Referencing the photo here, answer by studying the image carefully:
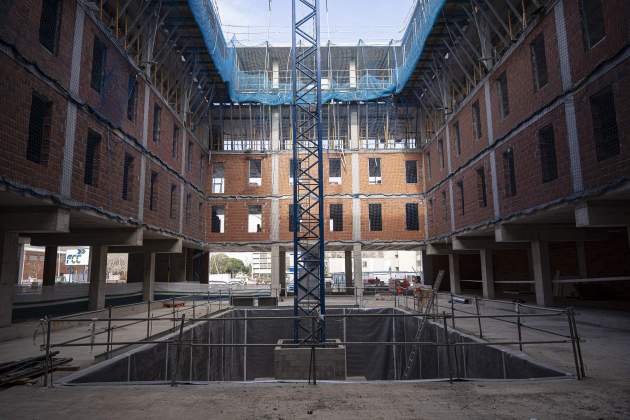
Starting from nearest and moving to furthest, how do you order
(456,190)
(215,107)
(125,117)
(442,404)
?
(442,404)
(125,117)
(456,190)
(215,107)

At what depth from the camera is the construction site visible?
7352 mm

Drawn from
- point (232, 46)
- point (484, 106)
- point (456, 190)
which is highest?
point (232, 46)

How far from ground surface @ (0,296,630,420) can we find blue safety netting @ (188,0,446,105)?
65.4ft

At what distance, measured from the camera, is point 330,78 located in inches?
1213

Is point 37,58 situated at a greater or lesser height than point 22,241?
greater

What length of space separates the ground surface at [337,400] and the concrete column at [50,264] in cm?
1728

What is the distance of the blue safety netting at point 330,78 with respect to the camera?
79.6 ft

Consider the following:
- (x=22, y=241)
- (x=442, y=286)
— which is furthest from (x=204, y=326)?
(x=442, y=286)

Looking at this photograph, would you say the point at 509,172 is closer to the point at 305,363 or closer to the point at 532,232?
the point at 532,232

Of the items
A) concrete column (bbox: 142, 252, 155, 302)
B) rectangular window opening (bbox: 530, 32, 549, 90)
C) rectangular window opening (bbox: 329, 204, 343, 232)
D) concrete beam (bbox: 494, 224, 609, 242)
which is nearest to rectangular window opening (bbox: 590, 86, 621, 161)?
rectangular window opening (bbox: 530, 32, 549, 90)

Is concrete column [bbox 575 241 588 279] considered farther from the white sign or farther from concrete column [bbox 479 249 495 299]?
the white sign

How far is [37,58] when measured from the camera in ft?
37.0

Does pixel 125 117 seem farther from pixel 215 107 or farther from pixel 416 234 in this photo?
pixel 416 234

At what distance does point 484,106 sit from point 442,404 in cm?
1656
